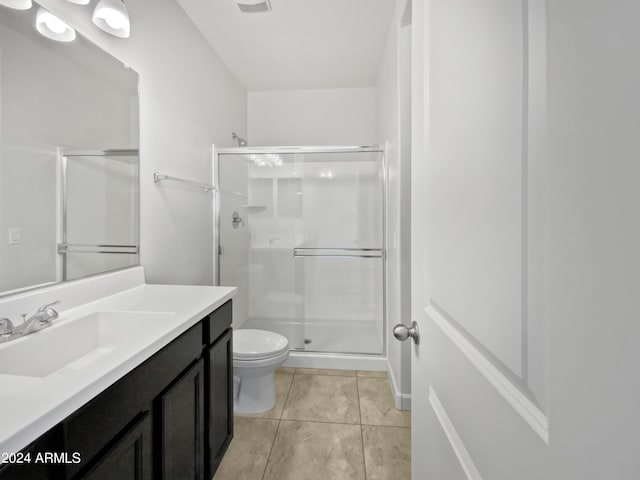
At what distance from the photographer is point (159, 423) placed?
0.96 meters

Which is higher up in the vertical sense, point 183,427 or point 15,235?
point 15,235

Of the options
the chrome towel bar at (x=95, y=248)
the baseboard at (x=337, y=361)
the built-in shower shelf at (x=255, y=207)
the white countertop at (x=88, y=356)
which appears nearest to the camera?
the white countertop at (x=88, y=356)

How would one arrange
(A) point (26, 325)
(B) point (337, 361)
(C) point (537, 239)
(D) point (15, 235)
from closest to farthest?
(C) point (537, 239) < (A) point (26, 325) < (D) point (15, 235) < (B) point (337, 361)

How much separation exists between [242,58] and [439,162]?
2.55 meters

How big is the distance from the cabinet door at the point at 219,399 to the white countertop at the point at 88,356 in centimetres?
22

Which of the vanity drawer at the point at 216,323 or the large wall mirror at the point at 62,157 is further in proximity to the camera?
the vanity drawer at the point at 216,323

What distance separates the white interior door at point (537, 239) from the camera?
0.83ft

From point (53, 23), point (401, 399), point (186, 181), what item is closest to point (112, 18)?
point (53, 23)

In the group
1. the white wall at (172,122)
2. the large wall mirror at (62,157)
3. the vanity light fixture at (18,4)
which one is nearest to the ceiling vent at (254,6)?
the white wall at (172,122)

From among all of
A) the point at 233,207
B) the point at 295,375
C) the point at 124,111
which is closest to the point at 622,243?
the point at 124,111

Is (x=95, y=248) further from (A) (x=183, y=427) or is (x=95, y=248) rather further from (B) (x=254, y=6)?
(B) (x=254, y=6)

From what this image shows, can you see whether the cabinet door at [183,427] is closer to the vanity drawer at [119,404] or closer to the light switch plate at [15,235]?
the vanity drawer at [119,404]

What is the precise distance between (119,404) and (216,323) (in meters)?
0.60

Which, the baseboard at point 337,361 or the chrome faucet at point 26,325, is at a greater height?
the chrome faucet at point 26,325
